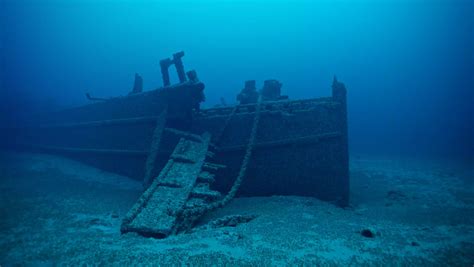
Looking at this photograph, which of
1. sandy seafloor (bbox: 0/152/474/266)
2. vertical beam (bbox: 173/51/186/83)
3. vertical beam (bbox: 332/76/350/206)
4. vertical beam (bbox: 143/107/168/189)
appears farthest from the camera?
vertical beam (bbox: 173/51/186/83)

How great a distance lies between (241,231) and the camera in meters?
3.93

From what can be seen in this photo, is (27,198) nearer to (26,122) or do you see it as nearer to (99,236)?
(99,236)

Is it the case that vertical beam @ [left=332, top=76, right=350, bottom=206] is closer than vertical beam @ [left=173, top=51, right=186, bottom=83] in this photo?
Yes

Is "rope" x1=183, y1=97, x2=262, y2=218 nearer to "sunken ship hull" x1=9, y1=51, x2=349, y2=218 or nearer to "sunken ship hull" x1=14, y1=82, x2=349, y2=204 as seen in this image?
"sunken ship hull" x1=9, y1=51, x2=349, y2=218

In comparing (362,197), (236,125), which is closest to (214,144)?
(236,125)

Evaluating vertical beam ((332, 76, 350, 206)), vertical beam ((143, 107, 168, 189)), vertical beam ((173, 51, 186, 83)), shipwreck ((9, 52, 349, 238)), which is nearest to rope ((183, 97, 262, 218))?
shipwreck ((9, 52, 349, 238))

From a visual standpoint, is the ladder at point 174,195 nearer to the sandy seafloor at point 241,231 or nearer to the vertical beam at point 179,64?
the sandy seafloor at point 241,231

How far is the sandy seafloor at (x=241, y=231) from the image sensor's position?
3.09m

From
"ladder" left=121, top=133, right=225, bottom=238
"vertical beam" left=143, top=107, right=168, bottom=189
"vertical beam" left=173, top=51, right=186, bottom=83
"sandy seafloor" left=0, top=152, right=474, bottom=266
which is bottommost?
"sandy seafloor" left=0, top=152, right=474, bottom=266

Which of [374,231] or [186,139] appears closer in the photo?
[374,231]

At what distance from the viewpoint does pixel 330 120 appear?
670 centimetres

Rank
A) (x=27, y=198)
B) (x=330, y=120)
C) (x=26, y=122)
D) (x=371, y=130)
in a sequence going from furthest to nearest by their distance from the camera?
(x=371, y=130)
(x=26, y=122)
(x=330, y=120)
(x=27, y=198)

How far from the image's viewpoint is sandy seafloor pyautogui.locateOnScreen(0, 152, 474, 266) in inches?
122

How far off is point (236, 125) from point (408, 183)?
7767 millimetres
